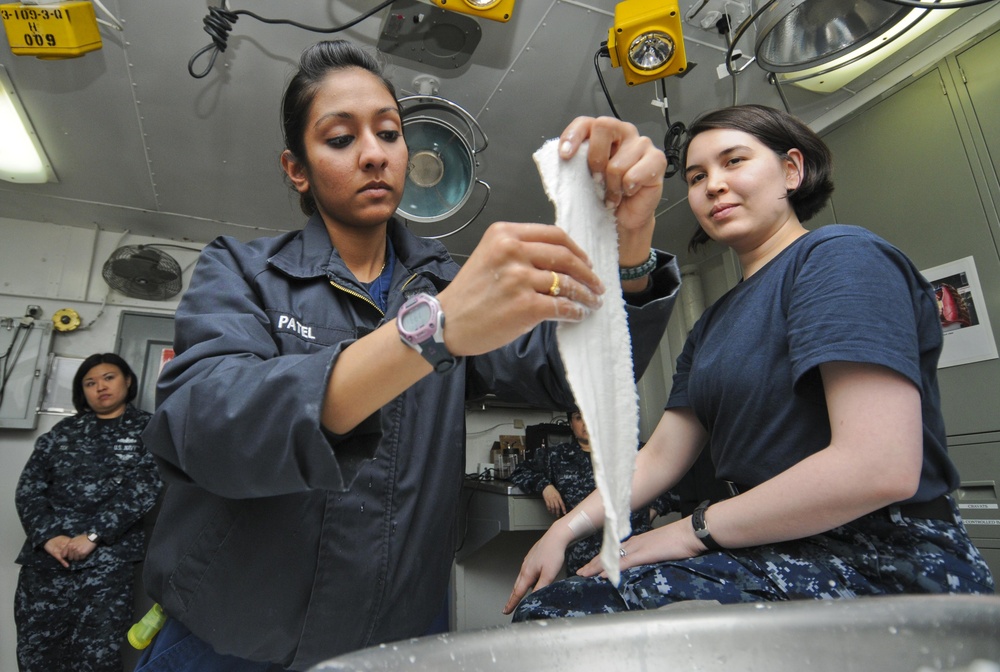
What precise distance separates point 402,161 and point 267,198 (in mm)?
2460

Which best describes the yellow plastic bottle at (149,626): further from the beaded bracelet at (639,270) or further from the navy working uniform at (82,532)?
the navy working uniform at (82,532)

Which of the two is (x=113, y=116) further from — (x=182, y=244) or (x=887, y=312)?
(x=887, y=312)

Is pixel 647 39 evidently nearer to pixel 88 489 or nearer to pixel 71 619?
pixel 88 489

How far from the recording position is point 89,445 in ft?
9.52

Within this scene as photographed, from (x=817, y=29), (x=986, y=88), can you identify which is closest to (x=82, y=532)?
(x=817, y=29)

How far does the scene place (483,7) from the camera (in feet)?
5.94

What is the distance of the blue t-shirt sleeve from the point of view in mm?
660

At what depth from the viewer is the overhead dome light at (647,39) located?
5.92ft

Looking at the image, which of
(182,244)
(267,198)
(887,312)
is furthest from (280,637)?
(182,244)

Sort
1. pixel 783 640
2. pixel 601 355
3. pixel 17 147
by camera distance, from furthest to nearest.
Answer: pixel 17 147
pixel 601 355
pixel 783 640

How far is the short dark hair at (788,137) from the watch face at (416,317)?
752 millimetres

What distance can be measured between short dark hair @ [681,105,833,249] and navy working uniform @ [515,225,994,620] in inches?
9.5

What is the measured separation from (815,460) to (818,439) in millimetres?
81

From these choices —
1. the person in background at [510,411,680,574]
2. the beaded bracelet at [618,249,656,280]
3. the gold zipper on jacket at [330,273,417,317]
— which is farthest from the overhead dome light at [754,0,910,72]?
the person in background at [510,411,680,574]
